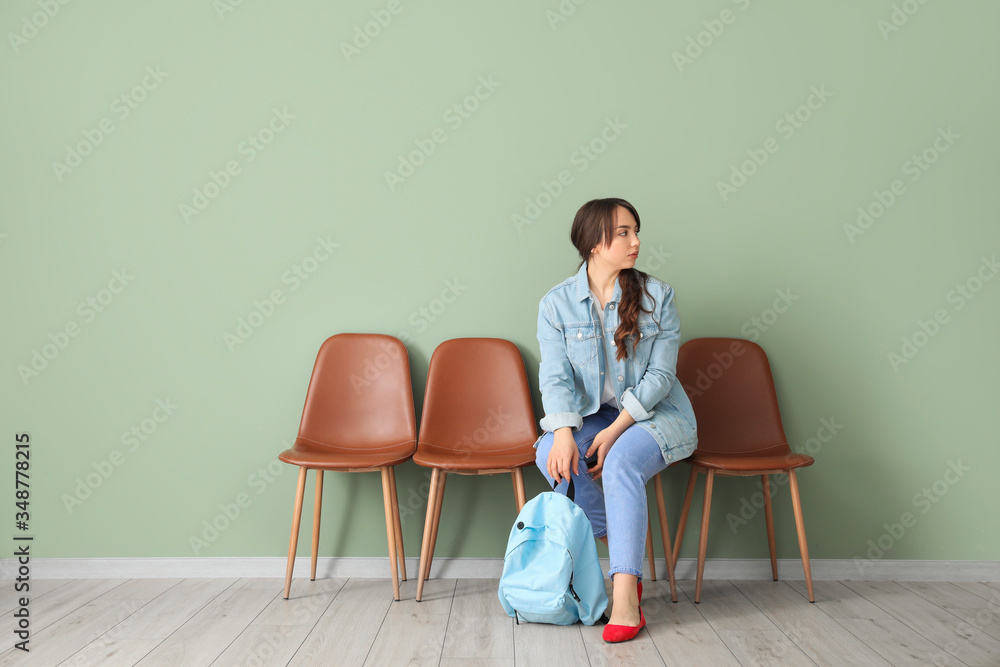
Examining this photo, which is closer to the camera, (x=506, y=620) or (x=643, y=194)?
(x=506, y=620)

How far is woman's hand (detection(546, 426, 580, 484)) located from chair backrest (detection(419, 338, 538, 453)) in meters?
0.34

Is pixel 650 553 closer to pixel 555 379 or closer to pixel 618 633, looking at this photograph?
pixel 618 633

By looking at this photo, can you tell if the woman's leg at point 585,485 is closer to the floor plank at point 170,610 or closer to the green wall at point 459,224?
the green wall at point 459,224

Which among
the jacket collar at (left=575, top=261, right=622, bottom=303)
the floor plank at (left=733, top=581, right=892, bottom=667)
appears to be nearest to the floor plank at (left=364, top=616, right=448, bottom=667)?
the floor plank at (left=733, top=581, right=892, bottom=667)

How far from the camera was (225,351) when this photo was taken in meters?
2.48

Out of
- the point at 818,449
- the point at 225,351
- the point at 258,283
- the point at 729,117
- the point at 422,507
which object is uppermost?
the point at 729,117

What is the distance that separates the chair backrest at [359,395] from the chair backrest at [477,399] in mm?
98

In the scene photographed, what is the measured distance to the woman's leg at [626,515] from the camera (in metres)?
1.83

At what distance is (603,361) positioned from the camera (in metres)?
2.14

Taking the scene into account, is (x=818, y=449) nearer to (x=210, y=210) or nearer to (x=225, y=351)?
(x=225, y=351)

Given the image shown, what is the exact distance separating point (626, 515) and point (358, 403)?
1067 millimetres

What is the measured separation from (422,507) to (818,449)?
1482 mm

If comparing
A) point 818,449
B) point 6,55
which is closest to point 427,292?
point 818,449

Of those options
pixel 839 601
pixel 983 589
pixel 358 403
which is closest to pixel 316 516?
pixel 358 403
